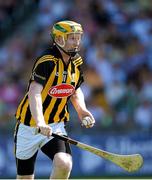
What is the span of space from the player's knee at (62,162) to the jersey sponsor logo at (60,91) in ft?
1.79

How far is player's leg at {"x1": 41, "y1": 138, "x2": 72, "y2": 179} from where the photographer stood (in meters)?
6.52

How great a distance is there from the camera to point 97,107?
11953mm

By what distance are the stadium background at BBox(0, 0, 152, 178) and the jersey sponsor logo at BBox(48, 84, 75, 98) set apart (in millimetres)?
4397

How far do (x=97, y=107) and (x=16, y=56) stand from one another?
1.93 meters

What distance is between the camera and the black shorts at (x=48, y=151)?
22.1 feet

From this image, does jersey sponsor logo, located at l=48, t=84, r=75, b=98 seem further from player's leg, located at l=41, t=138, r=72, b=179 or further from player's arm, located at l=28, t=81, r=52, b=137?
player's leg, located at l=41, t=138, r=72, b=179

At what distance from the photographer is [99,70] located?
12.4 m

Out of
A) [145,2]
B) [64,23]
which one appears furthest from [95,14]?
[64,23]

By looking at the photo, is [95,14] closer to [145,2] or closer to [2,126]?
[145,2]

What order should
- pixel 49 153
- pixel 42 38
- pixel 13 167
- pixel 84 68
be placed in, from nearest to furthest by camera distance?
1. pixel 49 153
2. pixel 13 167
3. pixel 84 68
4. pixel 42 38

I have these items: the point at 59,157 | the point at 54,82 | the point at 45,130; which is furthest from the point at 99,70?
the point at 45,130

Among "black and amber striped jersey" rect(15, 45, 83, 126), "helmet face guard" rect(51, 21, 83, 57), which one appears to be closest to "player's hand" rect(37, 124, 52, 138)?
"black and amber striped jersey" rect(15, 45, 83, 126)

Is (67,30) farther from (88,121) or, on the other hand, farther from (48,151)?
(48,151)

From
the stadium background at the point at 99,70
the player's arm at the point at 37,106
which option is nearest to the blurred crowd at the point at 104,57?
the stadium background at the point at 99,70
